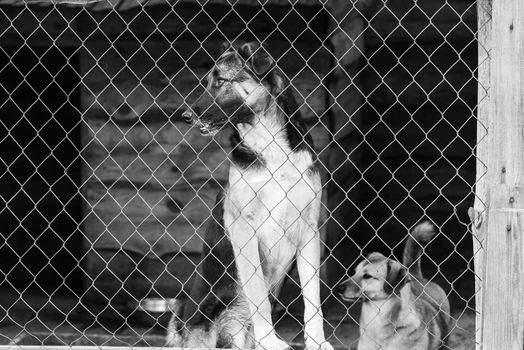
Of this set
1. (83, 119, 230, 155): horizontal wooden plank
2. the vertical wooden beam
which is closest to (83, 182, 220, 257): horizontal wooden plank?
(83, 119, 230, 155): horizontal wooden plank

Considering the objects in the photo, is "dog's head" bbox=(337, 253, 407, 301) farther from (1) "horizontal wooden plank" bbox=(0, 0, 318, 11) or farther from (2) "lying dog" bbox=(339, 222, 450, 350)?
(1) "horizontal wooden plank" bbox=(0, 0, 318, 11)

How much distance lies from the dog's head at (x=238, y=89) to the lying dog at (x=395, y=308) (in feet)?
3.27

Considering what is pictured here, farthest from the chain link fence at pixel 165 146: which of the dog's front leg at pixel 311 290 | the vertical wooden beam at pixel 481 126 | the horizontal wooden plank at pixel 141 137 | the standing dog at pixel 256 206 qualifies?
the vertical wooden beam at pixel 481 126

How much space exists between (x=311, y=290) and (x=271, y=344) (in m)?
0.31

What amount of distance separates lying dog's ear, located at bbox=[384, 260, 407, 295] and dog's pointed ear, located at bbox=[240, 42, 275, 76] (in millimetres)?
1155

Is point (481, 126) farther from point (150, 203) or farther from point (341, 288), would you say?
point (150, 203)

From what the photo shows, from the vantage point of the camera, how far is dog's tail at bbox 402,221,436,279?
5.77 m

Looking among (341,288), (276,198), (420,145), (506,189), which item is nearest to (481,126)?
(506,189)

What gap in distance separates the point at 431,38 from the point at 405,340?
228 cm

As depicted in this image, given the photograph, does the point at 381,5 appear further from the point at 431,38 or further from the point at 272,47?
the point at 272,47

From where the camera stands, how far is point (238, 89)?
5410 mm

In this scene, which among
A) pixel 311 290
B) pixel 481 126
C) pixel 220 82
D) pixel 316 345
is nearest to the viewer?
pixel 481 126

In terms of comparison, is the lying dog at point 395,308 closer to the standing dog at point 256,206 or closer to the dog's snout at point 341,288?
the dog's snout at point 341,288

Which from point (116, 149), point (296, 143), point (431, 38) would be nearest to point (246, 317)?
point (296, 143)
